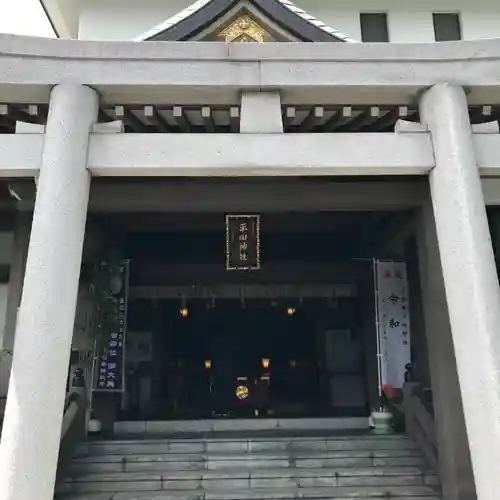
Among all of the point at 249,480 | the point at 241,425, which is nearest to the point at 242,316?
the point at 241,425

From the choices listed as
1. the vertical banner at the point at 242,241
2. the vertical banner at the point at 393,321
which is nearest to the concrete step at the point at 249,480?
the vertical banner at the point at 393,321

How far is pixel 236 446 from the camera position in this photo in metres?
7.97

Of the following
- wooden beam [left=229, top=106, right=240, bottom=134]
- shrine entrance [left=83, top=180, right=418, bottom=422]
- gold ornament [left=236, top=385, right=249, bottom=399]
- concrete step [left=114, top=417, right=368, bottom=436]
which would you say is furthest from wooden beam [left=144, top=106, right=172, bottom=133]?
gold ornament [left=236, top=385, right=249, bottom=399]

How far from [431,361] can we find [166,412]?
267 inches

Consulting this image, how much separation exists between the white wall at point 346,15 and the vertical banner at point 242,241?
5.47 m

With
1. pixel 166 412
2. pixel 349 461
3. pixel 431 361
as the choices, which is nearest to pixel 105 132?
pixel 431 361

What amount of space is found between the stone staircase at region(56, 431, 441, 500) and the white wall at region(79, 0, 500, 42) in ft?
27.7

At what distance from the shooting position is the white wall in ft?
37.4

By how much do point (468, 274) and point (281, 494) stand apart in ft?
12.6

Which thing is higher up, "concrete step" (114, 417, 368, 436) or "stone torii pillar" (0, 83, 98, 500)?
"stone torii pillar" (0, 83, 98, 500)

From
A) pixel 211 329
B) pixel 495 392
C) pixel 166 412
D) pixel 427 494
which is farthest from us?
pixel 211 329

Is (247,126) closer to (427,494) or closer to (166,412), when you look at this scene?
(427,494)

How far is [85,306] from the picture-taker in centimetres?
937

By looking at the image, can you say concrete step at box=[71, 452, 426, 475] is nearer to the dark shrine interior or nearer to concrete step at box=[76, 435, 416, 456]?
concrete step at box=[76, 435, 416, 456]
